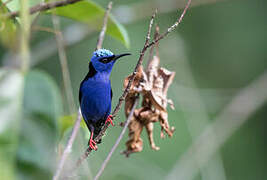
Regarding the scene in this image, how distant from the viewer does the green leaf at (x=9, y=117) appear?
8.46 feet

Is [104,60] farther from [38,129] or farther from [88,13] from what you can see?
[38,129]

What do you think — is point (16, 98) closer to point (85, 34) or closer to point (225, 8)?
point (85, 34)

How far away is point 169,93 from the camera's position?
7.46 meters

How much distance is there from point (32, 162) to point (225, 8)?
7.95m

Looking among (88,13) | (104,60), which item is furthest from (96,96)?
(88,13)

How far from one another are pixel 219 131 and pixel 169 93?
122 centimetres

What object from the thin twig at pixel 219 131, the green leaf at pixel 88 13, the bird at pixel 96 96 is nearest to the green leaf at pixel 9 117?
the green leaf at pixel 88 13

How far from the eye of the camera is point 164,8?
6395 mm

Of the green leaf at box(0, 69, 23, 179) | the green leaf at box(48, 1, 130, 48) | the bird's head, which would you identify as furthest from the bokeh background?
the bird's head

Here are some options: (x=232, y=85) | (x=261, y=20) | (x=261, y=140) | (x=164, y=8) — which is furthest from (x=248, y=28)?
(x=164, y=8)

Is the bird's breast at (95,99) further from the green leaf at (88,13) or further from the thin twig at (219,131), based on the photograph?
the thin twig at (219,131)

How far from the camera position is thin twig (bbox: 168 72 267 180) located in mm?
5645

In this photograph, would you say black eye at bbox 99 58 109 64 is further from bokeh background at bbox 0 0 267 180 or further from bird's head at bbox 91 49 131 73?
bokeh background at bbox 0 0 267 180

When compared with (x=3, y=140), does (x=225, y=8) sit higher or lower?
higher
